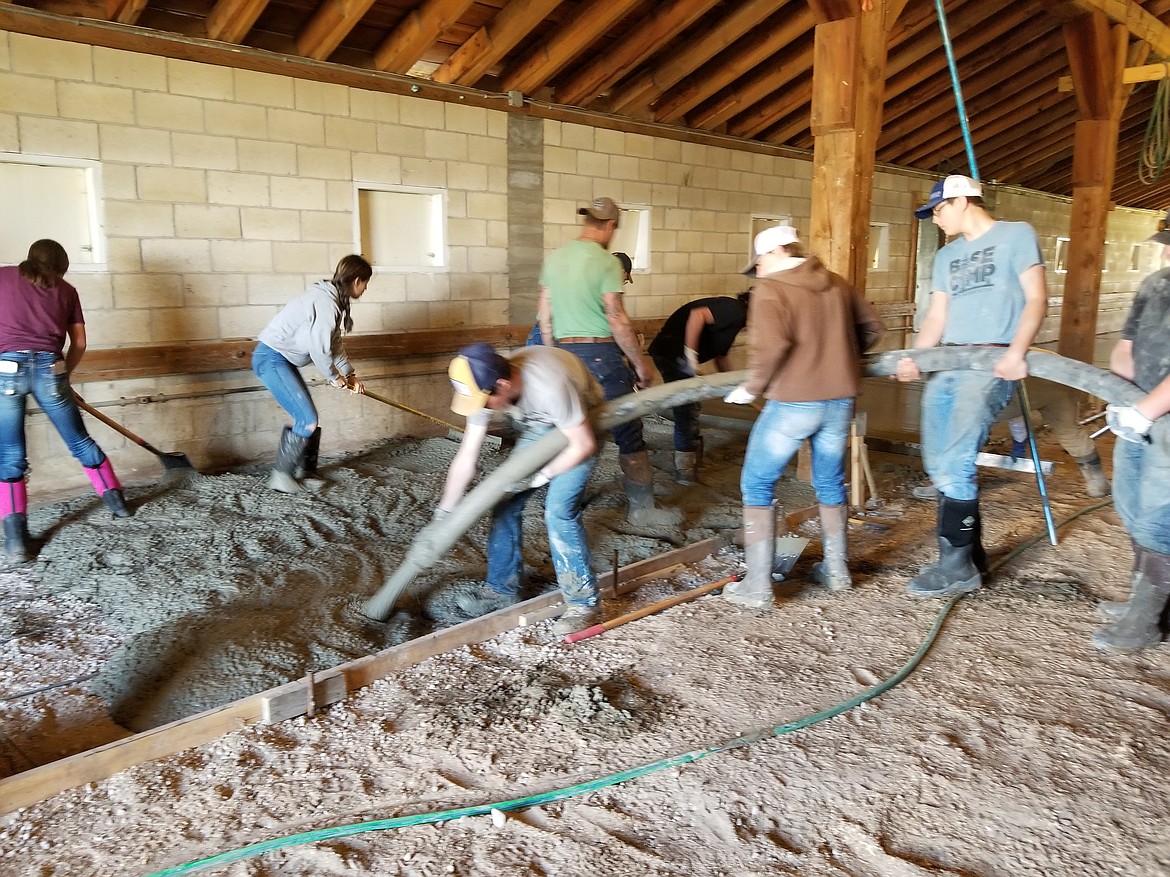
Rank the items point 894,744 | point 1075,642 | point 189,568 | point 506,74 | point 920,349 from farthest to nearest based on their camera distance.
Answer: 1. point 506,74
2. point 189,568
3. point 920,349
4. point 1075,642
5. point 894,744

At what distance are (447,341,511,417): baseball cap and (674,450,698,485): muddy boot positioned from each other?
105 inches

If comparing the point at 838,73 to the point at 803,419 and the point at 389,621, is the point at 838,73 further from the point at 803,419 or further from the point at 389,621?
the point at 389,621

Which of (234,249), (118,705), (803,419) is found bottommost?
(118,705)

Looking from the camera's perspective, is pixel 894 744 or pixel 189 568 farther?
pixel 189 568

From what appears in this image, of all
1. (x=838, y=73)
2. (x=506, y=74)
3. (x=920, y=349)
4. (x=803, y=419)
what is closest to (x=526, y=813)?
(x=803, y=419)

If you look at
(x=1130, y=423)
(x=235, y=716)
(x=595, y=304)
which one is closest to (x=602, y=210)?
(x=595, y=304)

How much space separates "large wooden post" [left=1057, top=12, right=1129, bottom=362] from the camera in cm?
665

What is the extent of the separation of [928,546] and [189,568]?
11.0ft

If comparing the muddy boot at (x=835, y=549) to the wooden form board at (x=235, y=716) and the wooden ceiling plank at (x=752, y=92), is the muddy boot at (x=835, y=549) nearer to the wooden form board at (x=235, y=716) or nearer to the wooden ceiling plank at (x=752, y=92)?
the wooden form board at (x=235, y=716)

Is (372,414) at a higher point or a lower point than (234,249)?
lower

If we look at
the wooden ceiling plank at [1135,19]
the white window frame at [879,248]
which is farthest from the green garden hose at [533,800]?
the white window frame at [879,248]

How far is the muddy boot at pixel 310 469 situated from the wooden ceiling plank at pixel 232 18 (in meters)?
2.40

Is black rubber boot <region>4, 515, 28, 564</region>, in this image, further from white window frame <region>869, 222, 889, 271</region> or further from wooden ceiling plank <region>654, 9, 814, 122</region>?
white window frame <region>869, 222, 889, 271</region>

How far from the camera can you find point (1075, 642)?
287 cm
